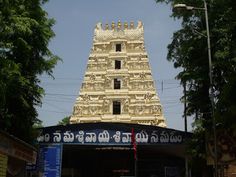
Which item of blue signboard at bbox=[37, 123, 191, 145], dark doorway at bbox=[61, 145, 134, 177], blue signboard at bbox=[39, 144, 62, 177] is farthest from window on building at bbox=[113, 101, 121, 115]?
blue signboard at bbox=[39, 144, 62, 177]

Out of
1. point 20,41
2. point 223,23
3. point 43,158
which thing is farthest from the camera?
point 43,158

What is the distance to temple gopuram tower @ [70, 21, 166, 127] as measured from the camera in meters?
41.3

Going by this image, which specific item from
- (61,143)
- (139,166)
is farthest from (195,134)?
(139,166)

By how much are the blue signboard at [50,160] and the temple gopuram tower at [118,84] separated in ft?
52.6

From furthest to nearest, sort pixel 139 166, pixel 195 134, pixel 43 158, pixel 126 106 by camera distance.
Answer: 1. pixel 126 106
2. pixel 139 166
3. pixel 43 158
4. pixel 195 134

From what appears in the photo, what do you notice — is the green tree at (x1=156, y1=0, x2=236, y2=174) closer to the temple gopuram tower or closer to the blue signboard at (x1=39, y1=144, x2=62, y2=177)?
the blue signboard at (x1=39, y1=144, x2=62, y2=177)

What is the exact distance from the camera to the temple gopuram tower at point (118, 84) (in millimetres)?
41281

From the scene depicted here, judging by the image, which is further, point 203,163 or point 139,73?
point 139,73

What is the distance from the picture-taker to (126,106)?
1636 inches

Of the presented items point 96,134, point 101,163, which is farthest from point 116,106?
point 96,134

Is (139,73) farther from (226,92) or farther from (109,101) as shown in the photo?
(226,92)

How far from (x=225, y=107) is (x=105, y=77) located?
1082 inches

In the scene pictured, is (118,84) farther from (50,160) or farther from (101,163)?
(50,160)

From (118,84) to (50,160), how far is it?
19.0m
